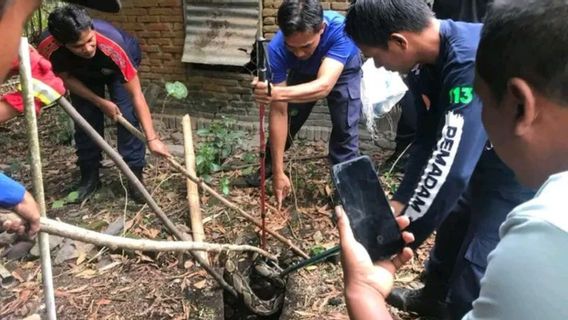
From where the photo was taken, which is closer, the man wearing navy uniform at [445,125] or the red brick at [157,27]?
the man wearing navy uniform at [445,125]

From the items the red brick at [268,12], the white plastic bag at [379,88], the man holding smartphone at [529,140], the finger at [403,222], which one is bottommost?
the white plastic bag at [379,88]

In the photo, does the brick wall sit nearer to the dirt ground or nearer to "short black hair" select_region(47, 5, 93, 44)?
the dirt ground

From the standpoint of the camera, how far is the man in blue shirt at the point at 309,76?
3436 mm

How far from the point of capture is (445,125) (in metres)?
1.97

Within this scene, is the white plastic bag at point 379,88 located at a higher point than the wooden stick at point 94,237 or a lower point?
lower

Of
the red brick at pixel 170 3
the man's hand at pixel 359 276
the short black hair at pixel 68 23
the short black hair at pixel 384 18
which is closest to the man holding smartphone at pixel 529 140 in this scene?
the man's hand at pixel 359 276

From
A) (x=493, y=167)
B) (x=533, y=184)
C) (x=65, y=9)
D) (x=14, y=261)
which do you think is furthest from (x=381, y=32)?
(x=14, y=261)

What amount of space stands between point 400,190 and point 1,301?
2727 mm

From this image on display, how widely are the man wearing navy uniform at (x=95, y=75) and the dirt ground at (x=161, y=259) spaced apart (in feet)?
1.04

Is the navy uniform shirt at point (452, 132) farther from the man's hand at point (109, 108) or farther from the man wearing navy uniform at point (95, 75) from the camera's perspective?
the man's hand at point (109, 108)

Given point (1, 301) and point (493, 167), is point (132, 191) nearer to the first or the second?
point (1, 301)

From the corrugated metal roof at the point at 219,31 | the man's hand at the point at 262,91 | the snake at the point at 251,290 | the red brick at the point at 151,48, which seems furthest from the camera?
the red brick at the point at 151,48

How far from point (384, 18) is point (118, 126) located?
3.21 meters

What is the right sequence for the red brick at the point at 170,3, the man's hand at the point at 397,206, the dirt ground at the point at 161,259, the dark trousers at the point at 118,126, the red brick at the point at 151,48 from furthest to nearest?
1. the red brick at the point at 151,48
2. the red brick at the point at 170,3
3. the dark trousers at the point at 118,126
4. the dirt ground at the point at 161,259
5. the man's hand at the point at 397,206
